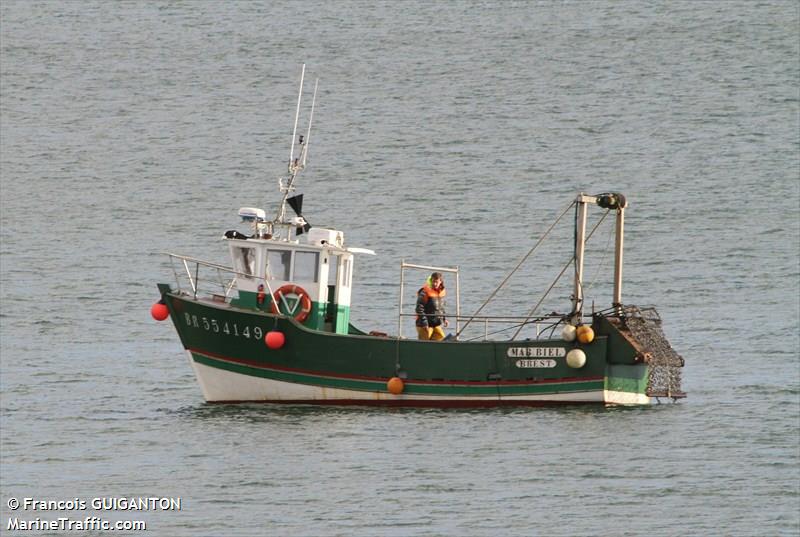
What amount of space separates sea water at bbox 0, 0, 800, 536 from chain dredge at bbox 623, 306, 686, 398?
0.45 metres

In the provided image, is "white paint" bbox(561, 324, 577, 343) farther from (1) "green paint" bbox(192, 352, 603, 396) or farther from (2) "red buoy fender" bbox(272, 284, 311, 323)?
(2) "red buoy fender" bbox(272, 284, 311, 323)

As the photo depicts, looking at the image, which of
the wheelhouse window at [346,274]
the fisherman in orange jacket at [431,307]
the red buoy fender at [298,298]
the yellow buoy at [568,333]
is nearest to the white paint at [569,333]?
the yellow buoy at [568,333]

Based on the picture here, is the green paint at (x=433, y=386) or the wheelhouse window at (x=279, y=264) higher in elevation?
the wheelhouse window at (x=279, y=264)

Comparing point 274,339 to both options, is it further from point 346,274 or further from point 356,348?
point 346,274

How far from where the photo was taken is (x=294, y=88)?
85312 mm

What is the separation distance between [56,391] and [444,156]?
34225mm

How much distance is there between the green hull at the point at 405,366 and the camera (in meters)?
34.4

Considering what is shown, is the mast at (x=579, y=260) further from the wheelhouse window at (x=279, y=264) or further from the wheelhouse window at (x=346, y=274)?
the wheelhouse window at (x=279, y=264)

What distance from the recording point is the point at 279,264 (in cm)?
3556

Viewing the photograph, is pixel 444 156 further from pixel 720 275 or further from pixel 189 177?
pixel 720 275

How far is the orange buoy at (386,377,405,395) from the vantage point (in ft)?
113

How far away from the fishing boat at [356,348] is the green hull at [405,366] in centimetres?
2

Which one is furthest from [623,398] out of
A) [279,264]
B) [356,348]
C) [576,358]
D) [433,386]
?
[279,264]

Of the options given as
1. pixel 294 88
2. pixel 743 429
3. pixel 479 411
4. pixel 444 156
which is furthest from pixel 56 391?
pixel 294 88
